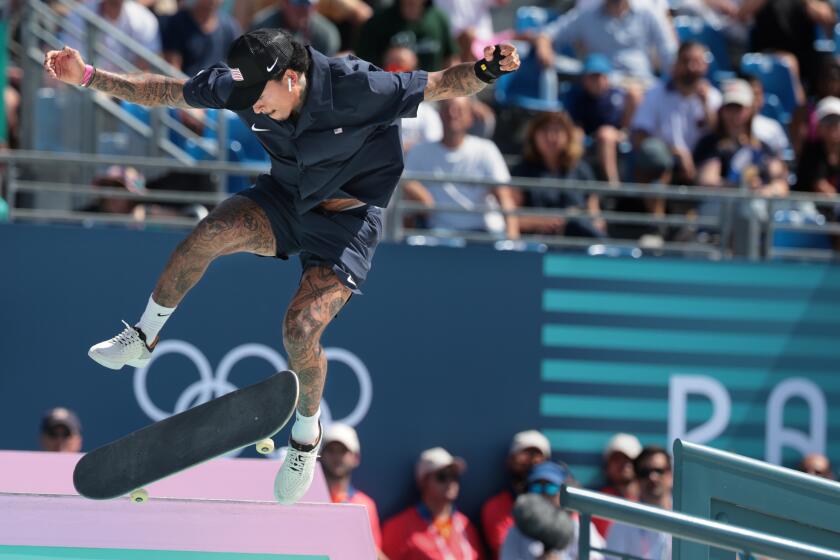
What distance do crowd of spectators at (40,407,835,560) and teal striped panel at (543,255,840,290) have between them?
1.02 metres

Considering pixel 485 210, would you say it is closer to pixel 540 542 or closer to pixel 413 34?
pixel 540 542

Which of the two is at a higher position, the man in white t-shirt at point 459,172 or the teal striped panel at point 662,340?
the man in white t-shirt at point 459,172

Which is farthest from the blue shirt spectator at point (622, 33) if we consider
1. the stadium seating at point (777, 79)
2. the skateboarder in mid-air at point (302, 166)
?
the skateboarder in mid-air at point (302, 166)

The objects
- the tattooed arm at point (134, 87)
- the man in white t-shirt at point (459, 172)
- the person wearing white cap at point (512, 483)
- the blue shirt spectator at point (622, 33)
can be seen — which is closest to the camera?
the tattooed arm at point (134, 87)

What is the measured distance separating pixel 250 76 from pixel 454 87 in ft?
2.75

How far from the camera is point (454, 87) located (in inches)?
225

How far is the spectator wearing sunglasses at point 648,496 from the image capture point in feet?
27.7

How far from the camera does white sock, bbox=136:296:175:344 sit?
602cm

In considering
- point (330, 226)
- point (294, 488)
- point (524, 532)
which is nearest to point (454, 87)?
point (330, 226)

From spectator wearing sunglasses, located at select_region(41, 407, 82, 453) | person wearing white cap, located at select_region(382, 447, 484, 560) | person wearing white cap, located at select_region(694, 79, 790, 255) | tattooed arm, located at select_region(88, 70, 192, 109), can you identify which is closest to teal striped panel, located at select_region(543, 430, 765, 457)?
person wearing white cap, located at select_region(382, 447, 484, 560)

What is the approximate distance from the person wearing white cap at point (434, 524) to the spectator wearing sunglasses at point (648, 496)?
882mm

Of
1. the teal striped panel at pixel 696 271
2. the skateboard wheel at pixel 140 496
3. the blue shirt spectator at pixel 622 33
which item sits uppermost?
the blue shirt spectator at pixel 622 33

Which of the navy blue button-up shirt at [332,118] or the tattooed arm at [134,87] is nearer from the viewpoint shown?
the navy blue button-up shirt at [332,118]

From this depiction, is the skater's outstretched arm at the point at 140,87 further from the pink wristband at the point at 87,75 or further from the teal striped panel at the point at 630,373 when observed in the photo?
the teal striped panel at the point at 630,373
